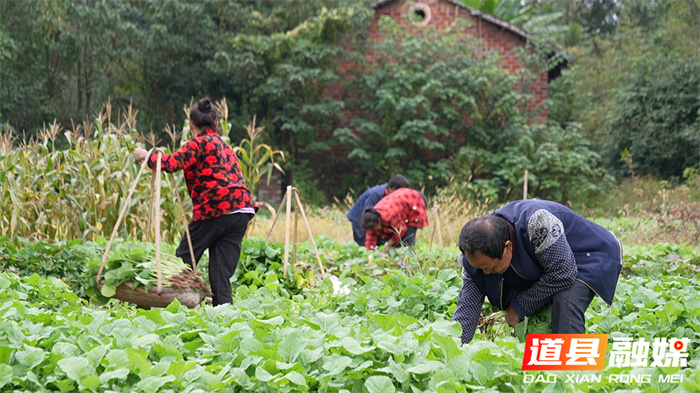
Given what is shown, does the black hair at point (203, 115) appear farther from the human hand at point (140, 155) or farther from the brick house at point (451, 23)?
the brick house at point (451, 23)

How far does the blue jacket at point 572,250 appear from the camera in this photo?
2.89 meters

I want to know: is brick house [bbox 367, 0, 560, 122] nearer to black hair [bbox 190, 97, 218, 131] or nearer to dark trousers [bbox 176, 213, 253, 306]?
black hair [bbox 190, 97, 218, 131]

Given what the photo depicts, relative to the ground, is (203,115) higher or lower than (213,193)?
higher

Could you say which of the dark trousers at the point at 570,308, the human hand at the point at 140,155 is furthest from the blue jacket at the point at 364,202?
the dark trousers at the point at 570,308

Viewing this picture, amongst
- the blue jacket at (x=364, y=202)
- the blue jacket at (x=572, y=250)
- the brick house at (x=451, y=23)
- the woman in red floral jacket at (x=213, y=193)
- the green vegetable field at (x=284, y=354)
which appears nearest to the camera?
the green vegetable field at (x=284, y=354)

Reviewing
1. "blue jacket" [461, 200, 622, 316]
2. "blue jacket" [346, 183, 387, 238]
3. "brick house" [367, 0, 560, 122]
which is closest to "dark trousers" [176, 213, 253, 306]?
"blue jacket" [461, 200, 622, 316]

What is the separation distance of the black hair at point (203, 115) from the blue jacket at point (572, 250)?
93.8 inches

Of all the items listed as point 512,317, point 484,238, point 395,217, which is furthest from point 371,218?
point 484,238

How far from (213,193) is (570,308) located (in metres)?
2.68

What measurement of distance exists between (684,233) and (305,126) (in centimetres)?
1076

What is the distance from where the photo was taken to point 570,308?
9.52ft

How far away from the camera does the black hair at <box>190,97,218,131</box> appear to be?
4723mm

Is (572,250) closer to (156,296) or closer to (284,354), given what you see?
(284,354)

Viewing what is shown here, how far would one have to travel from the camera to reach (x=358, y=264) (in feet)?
20.0
